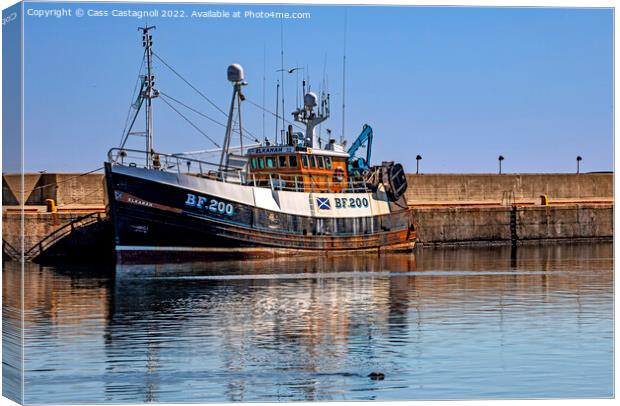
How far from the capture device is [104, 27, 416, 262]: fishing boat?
43.7m

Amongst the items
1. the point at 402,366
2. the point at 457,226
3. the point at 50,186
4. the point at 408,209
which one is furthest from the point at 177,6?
the point at 457,226

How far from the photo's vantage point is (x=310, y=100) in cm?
5316

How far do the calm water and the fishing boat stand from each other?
4.00 m

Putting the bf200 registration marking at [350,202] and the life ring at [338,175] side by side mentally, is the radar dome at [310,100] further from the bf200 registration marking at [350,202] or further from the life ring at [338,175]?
the bf200 registration marking at [350,202]

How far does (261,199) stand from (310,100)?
7890 millimetres

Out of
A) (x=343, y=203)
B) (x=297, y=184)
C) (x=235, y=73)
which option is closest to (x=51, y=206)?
(x=235, y=73)

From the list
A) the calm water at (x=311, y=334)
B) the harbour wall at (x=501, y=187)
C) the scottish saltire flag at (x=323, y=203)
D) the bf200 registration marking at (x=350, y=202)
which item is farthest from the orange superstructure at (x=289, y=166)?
the harbour wall at (x=501, y=187)

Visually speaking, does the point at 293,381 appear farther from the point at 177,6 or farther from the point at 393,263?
the point at 393,263

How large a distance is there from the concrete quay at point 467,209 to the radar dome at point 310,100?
29.4ft

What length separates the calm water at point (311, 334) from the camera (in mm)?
19047

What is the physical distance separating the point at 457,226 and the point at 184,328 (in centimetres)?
3732

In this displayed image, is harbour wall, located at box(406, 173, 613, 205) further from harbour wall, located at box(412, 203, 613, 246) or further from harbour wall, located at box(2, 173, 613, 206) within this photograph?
harbour wall, located at box(412, 203, 613, 246)

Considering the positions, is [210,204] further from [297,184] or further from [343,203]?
[343,203]

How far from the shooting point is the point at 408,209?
56.8 meters
